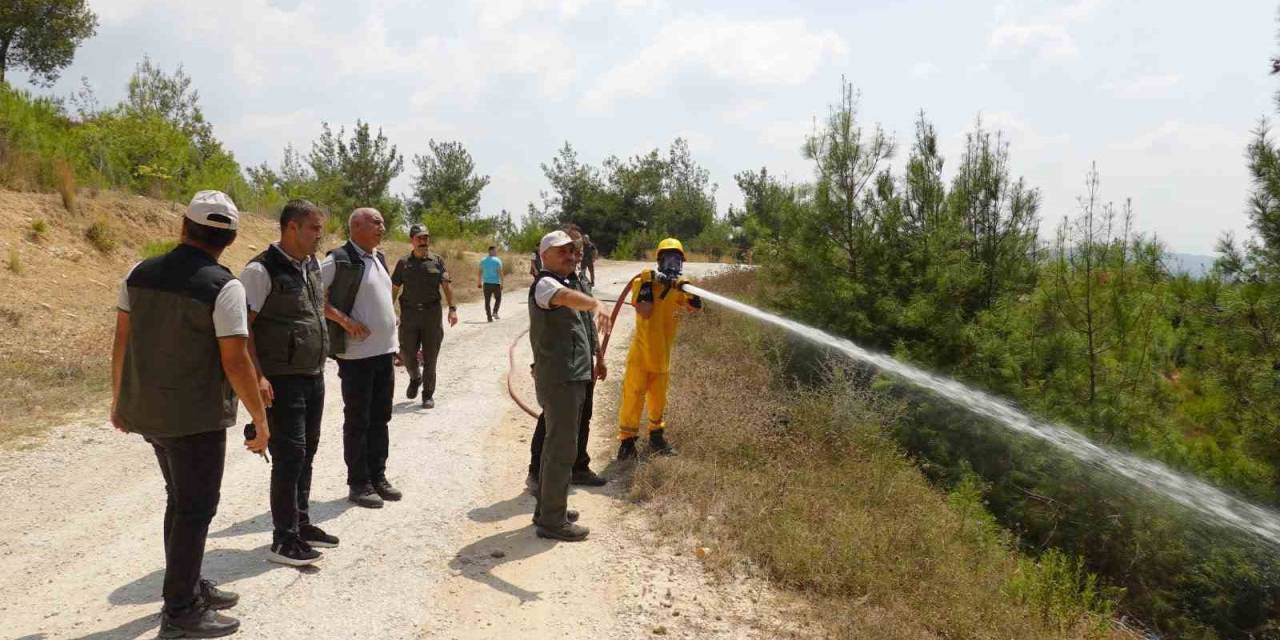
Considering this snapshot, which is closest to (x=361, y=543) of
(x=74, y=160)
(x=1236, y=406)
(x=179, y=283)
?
(x=179, y=283)

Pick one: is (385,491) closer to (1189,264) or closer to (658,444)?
(658,444)

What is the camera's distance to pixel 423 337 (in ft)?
29.1

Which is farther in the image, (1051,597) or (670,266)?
(670,266)

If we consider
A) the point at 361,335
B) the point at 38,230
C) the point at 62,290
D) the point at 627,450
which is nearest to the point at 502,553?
the point at 361,335

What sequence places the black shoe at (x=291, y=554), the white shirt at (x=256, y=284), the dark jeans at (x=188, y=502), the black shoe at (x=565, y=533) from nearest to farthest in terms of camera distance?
the dark jeans at (x=188, y=502)
the white shirt at (x=256, y=284)
the black shoe at (x=291, y=554)
the black shoe at (x=565, y=533)

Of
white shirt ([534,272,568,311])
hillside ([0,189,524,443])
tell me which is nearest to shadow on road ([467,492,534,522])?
white shirt ([534,272,568,311])

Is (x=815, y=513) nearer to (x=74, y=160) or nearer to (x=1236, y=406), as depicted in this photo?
(x=1236, y=406)

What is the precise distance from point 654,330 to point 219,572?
3.57 metres

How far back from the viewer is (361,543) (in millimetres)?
4879

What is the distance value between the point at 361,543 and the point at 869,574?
A: 3097 millimetres

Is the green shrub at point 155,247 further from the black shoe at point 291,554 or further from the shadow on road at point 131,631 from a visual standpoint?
the shadow on road at point 131,631

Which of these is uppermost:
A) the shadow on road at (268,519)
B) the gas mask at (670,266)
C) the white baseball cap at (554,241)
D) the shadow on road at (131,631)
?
the white baseball cap at (554,241)

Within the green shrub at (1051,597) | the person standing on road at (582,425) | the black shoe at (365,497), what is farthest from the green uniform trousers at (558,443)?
the green shrub at (1051,597)

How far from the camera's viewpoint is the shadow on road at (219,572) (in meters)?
4.04
